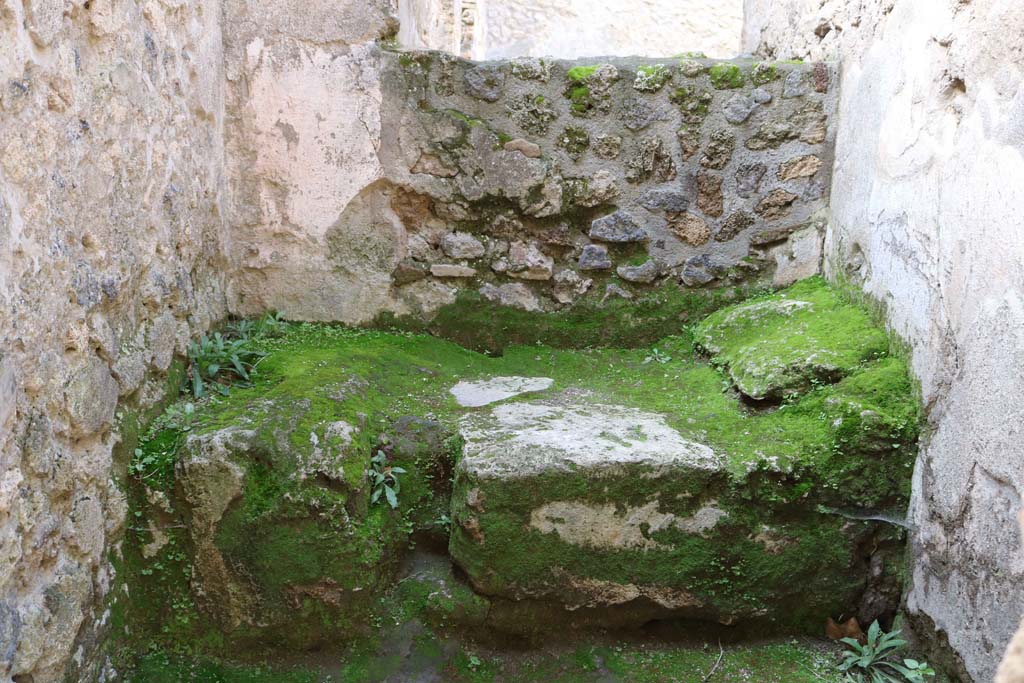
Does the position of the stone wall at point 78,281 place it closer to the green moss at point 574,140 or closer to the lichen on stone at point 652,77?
the green moss at point 574,140

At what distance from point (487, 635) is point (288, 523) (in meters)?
0.72

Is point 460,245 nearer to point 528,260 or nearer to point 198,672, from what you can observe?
point 528,260

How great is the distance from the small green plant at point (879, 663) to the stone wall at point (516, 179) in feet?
5.18

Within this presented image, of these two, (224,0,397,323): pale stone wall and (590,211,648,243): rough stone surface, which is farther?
(590,211,648,243): rough stone surface

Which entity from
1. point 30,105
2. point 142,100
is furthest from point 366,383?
point 30,105

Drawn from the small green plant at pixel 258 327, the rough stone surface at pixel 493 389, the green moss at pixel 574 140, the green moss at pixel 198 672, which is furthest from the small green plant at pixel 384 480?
the green moss at pixel 574 140

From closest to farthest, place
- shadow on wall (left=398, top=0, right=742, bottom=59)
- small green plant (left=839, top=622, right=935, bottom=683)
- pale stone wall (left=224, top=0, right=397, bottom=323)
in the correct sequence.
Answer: small green plant (left=839, top=622, right=935, bottom=683) < pale stone wall (left=224, top=0, right=397, bottom=323) < shadow on wall (left=398, top=0, right=742, bottom=59)

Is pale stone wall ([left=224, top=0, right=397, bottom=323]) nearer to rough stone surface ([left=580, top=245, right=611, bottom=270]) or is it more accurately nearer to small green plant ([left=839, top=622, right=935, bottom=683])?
rough stone surface ([left=580, top=245, right=611, bottom=270])

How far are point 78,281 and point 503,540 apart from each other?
4.57ft

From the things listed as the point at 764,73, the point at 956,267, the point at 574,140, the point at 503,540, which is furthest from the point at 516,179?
the point at 956,267

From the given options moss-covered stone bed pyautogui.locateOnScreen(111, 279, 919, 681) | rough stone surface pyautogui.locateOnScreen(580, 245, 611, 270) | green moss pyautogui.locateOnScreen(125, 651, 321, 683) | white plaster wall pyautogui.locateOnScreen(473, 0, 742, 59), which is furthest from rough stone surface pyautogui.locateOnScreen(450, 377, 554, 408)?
white plaster wall pyautogui.locateOnScreen(473, 0, 742, 59)

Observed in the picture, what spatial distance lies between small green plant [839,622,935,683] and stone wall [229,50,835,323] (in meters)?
1.58

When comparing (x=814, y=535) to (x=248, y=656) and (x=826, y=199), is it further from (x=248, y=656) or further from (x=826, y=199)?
(x=248, y=656)

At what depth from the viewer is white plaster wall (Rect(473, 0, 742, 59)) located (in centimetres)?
895
